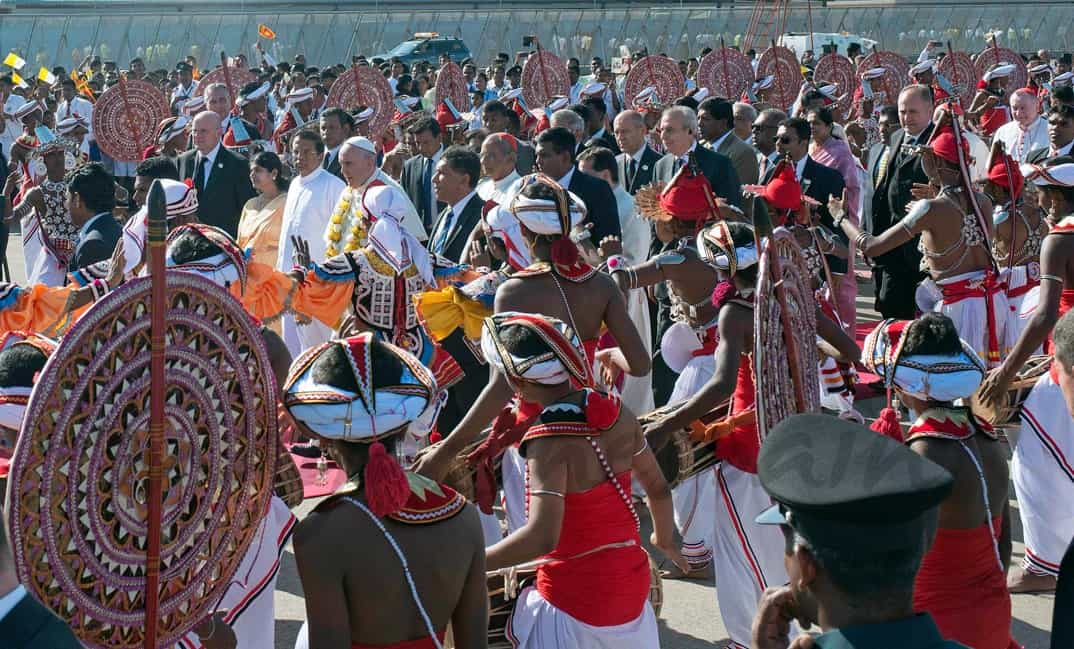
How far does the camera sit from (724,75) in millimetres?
18391

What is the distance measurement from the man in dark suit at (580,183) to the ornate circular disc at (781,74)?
10.4 m

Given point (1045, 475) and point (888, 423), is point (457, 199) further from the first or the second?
point (888, 423)

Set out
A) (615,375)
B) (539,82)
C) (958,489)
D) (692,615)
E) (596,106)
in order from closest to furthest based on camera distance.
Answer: (958,489), (692,615), (615,375), (596,106), (539,82)

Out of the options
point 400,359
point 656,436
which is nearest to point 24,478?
point 400,359

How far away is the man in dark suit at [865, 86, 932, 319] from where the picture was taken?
981cm

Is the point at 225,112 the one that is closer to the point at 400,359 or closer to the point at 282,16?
the point at 400,359

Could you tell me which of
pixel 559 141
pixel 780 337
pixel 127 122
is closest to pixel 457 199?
pixel 559 141

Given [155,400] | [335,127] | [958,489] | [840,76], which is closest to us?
[155,400]

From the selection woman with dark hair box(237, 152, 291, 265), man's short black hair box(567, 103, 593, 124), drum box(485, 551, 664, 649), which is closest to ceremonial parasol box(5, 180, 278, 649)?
drum box(485, 551, 664, 649)

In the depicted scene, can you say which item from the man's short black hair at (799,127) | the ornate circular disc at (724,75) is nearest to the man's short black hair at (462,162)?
the man's short black hair at (799,127)

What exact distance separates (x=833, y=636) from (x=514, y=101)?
15.3m

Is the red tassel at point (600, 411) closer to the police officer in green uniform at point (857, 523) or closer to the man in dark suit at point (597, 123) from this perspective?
the police officer in green uniform at point (857, 523)

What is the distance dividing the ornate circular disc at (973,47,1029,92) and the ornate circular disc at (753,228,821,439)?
17148 mm

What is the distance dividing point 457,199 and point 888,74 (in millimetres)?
12824
